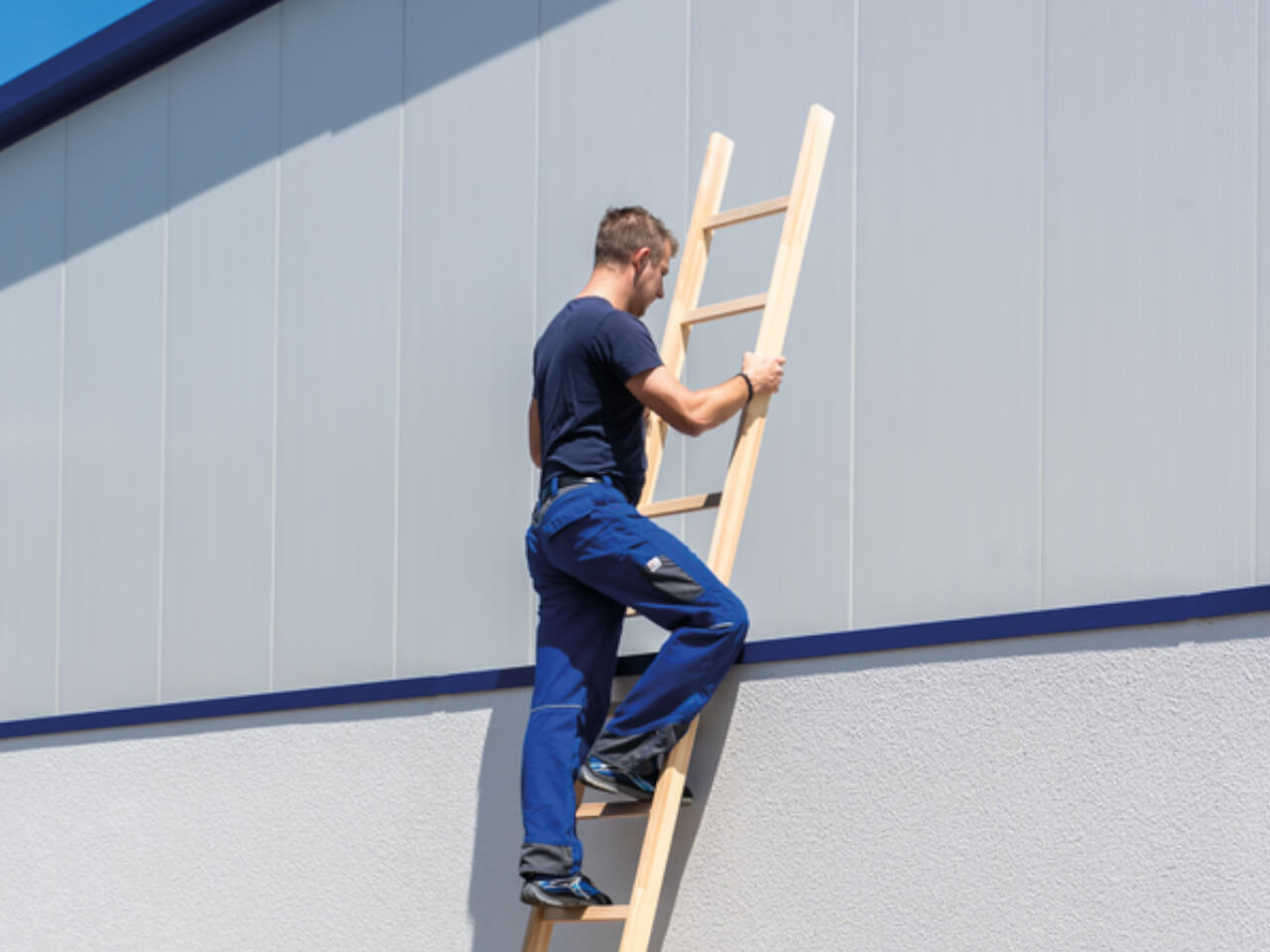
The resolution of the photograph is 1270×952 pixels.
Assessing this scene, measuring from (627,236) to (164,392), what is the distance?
352 cm

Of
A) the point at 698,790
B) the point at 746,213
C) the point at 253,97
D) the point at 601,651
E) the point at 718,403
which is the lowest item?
the point at 698,790

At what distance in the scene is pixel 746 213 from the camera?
500 centimetres

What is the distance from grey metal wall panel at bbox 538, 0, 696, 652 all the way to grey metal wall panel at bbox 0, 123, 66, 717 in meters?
2.95

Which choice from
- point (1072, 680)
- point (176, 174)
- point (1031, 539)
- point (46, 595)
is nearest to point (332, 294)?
point (176, 174)

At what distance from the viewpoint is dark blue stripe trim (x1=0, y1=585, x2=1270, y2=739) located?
3773 mm

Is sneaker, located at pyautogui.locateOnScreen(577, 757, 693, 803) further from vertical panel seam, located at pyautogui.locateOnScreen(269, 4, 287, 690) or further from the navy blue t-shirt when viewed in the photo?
vertical panel seam, located at pyautogui.locateOnScreen(269, 4, 287, 690)

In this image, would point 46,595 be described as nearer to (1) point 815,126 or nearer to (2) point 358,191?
(2) point 358,191

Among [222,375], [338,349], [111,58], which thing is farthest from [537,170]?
[111,58]

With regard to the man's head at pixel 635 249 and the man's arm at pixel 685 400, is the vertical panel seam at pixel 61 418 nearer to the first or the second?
the man's head at pixel 635 249

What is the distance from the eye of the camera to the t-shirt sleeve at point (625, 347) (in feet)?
14.8

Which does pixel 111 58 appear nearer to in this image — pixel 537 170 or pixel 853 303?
pixel 537 170

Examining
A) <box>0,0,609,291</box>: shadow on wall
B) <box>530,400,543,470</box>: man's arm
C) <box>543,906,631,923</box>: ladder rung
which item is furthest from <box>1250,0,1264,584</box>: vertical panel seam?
<box>0,0,609,291</box>: shadow on wall

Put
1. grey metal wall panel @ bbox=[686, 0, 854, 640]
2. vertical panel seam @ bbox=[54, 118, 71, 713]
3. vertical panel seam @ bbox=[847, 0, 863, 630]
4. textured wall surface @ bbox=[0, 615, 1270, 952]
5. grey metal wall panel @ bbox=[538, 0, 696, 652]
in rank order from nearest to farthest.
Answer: textured wall surface @ bbox=[0, 615, 1270, 952]
vertical panel seam @ bbox=[847, 0, 863, 630]
grey metal wall panel @ bbox=[686, 0, 854, 640]
grey metal wall panel @ bbox=[538, 0, 696, 652]
vertical panel seam @ bbox=[54, 118, 71, 713]

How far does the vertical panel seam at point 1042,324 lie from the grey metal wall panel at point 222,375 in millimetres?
3366
